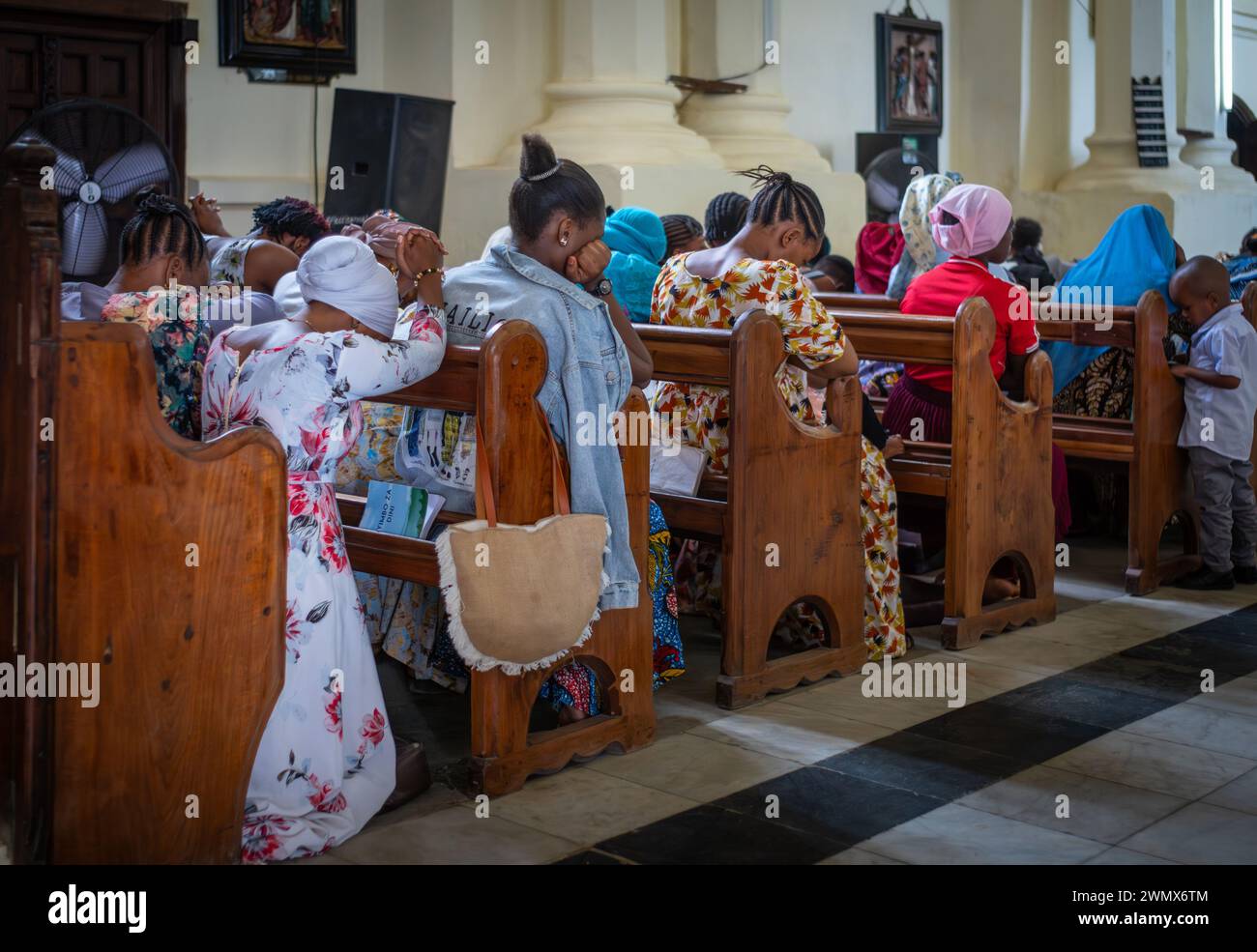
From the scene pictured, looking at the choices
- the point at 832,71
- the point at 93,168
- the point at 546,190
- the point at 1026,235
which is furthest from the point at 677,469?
the point at 832,71

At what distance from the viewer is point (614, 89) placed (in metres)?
9.25

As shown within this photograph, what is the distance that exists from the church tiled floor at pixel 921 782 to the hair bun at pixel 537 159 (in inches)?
57.1

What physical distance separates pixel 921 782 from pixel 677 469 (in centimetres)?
125

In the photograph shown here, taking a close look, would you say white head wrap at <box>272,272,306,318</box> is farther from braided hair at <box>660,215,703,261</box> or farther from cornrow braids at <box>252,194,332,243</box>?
→ braided hair at <box>660,215,703,261</box>

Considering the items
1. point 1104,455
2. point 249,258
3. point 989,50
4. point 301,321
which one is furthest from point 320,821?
point 989,50

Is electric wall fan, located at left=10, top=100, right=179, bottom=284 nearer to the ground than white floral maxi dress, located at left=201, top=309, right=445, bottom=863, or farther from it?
farther from it

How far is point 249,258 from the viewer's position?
4.98 meters

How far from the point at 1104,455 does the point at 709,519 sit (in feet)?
7.17

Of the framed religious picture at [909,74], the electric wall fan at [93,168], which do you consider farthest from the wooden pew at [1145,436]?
the framed religious picture at [909,74]

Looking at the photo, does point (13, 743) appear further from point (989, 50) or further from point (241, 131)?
point (989, 50)

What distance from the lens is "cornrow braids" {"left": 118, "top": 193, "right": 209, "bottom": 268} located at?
3.75 meters

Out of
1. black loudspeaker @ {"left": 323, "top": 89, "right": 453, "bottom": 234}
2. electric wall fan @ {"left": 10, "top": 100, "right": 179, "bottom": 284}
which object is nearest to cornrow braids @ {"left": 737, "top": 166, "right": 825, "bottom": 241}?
electric wall fan @ {"left": 10, "top": 100, "right": 179, "bottom": 284}

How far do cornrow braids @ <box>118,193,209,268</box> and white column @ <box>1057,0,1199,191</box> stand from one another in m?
10.1

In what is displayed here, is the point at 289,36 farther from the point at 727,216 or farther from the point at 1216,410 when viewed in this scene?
the point at 1216,410
